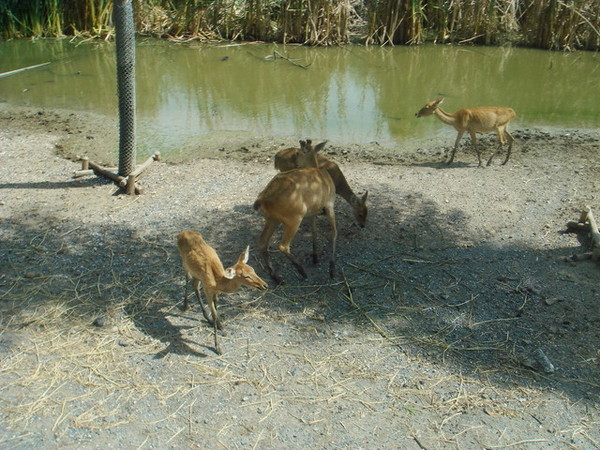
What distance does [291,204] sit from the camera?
5828 mm

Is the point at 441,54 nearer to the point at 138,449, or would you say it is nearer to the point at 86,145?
the point at 86,145

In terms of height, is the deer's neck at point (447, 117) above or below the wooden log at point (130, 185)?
above

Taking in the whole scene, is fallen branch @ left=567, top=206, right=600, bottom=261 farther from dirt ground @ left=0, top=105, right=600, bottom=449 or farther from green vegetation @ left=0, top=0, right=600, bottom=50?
green vegetation @ left=0, top=0, right=600, bottom=50

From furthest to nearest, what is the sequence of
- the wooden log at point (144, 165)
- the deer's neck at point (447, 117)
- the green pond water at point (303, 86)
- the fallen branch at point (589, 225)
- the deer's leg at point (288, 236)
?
the green pond water at point (303, 86)
the deer's neck at point (447, 117)
the wooden log at point (144, 165)
the fallen branch at point (589, 225)
the deer's leg at point (288, 236)

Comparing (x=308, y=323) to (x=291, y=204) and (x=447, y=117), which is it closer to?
(x=291, y=204)

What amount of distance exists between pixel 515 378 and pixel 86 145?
284 inches

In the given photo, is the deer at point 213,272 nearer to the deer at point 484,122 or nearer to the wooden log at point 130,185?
the wooden log at point 130,185

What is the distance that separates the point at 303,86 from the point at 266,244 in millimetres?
7635

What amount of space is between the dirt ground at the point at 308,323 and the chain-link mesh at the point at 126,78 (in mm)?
441

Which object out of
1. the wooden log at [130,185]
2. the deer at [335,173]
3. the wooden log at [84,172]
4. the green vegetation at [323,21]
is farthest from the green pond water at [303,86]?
the deer at [335,173]

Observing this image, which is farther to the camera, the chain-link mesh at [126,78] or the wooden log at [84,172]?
the wooden log at [84,172]

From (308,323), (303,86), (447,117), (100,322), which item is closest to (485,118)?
(447,117)

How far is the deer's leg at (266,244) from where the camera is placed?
5996 mm

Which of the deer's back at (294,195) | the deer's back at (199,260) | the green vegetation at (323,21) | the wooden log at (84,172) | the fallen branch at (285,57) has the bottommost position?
the wooden log at (84,172)
